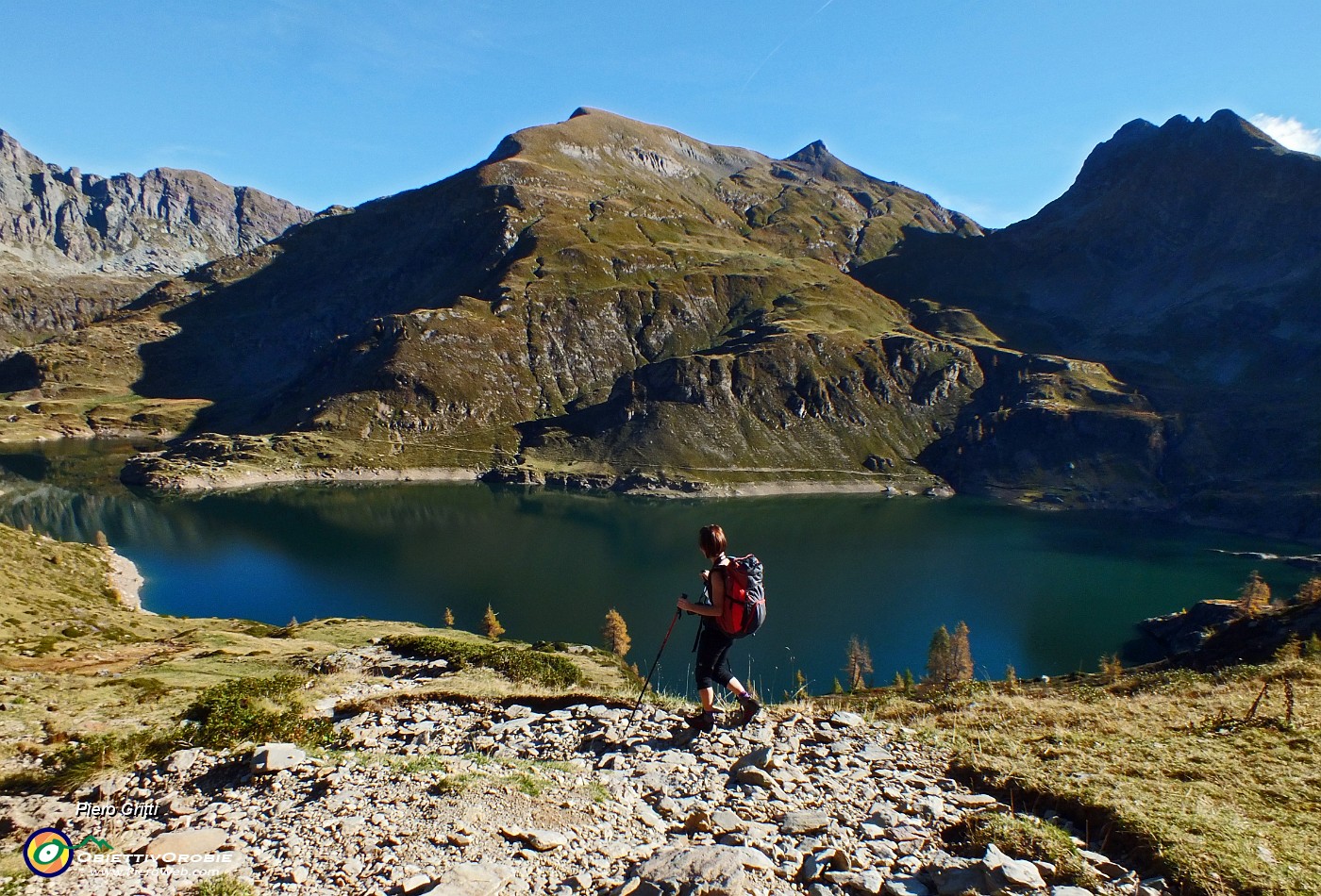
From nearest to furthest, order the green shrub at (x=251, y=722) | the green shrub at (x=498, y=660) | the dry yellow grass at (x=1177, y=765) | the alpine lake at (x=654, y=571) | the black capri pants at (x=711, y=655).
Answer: the dry yellow grass at (x=1177, y=765), the green shrub at (x=251, y=722), the black capri pants at (x=711, y=655), the green shrub at (x=498, y=660), the alpine lake at (x=654, y=571)

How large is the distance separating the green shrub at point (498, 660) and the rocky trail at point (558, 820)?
9.23m

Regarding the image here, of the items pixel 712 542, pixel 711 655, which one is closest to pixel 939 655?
pixel 711 655

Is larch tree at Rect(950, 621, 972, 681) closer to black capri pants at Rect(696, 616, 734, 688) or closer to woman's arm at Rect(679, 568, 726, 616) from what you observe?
black capri pants at Rect(696, 616, 734, 688)

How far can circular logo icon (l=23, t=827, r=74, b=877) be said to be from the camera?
7875 millimetres

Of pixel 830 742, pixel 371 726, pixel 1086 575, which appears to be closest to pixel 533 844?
pixel 830 742

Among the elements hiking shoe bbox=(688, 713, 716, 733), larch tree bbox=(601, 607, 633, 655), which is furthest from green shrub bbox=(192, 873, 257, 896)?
larch tree bbox=(601, 607, 633, 655)

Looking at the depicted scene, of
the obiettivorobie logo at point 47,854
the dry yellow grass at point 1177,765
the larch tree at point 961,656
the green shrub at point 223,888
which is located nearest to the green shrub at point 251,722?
the obiettivorobie logo at point 47,854

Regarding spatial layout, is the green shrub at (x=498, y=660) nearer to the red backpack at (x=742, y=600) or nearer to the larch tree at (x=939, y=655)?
the red backpack at (x=742, y=600)

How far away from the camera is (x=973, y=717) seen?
49.4 feet

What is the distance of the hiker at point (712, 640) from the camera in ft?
40.5

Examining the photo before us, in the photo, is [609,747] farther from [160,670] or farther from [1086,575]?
[1086,575]

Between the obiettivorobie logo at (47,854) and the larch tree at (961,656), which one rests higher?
the obiettivorobie logo at (47,854)

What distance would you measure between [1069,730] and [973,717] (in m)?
1.90

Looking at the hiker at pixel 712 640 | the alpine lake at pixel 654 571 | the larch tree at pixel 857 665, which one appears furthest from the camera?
the alpine lake at pixel 654 571
